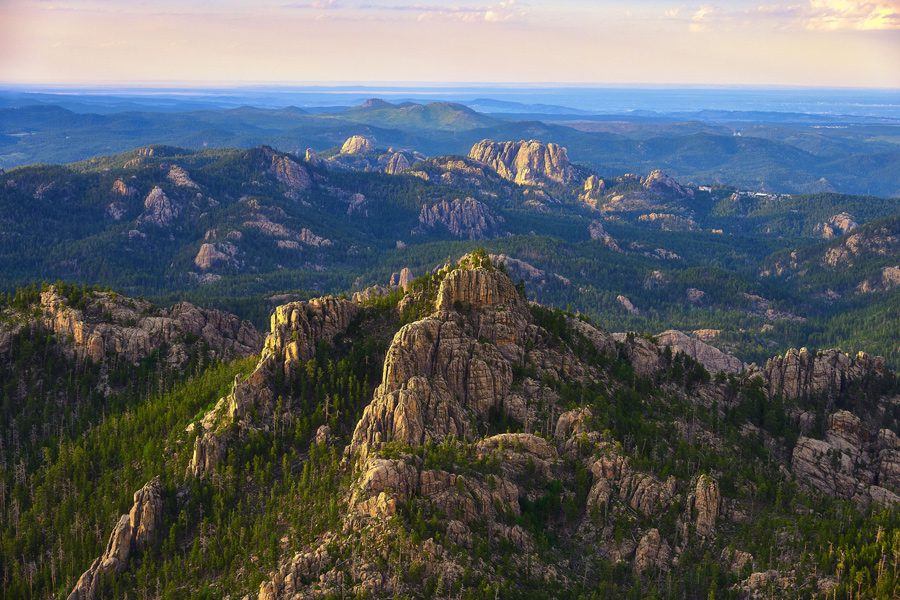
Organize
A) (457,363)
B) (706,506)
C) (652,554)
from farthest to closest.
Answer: (457,363)
(706,506)
(652,554)

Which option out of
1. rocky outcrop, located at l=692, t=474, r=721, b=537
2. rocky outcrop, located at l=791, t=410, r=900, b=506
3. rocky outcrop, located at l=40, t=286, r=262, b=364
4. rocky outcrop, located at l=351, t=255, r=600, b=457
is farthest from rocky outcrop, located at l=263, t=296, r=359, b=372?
rocky outcrop, located at l=791, t=410, r=900, b=506

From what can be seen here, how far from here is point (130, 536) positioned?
336 ft

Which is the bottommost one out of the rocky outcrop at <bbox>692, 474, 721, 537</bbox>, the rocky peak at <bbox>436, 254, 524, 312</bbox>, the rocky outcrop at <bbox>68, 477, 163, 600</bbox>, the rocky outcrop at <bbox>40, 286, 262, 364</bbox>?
the rocky outcrop at <bbox>68, 477, 163, 600</bbox>

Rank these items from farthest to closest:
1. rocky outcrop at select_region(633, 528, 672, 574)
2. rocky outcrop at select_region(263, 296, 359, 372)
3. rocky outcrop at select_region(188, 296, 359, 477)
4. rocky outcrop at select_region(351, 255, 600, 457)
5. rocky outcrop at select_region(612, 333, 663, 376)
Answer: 1. rocky outcrop at select_region(612, 333, 663, 376)
2. rocky outcrop at select_region(263, 296, 359, 372)
3. rocky outcrop at select_region(188, 296, 359, 477)
4. rocky outcrop at select_region(351, 255, 600, 457)
5. rocky outcrop at select_region(633, 528, 672, 574)

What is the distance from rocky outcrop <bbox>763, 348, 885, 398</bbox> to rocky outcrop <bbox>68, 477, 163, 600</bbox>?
93.0 meters

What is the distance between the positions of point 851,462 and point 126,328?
11633cm

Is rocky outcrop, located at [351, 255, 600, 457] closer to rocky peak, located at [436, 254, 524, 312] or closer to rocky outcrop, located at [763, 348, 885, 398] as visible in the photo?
rocky peak, located at [436, 254, 524, 312]

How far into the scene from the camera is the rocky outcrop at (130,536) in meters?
99.8

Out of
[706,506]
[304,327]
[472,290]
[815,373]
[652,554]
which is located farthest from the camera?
[815,373]

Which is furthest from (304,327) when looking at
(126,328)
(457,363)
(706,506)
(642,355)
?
(706,506)

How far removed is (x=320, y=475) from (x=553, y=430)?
2955 cm

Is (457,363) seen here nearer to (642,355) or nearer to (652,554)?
(652,554)

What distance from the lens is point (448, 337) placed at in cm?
11538

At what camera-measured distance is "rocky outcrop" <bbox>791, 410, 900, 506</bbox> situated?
4577 inches
